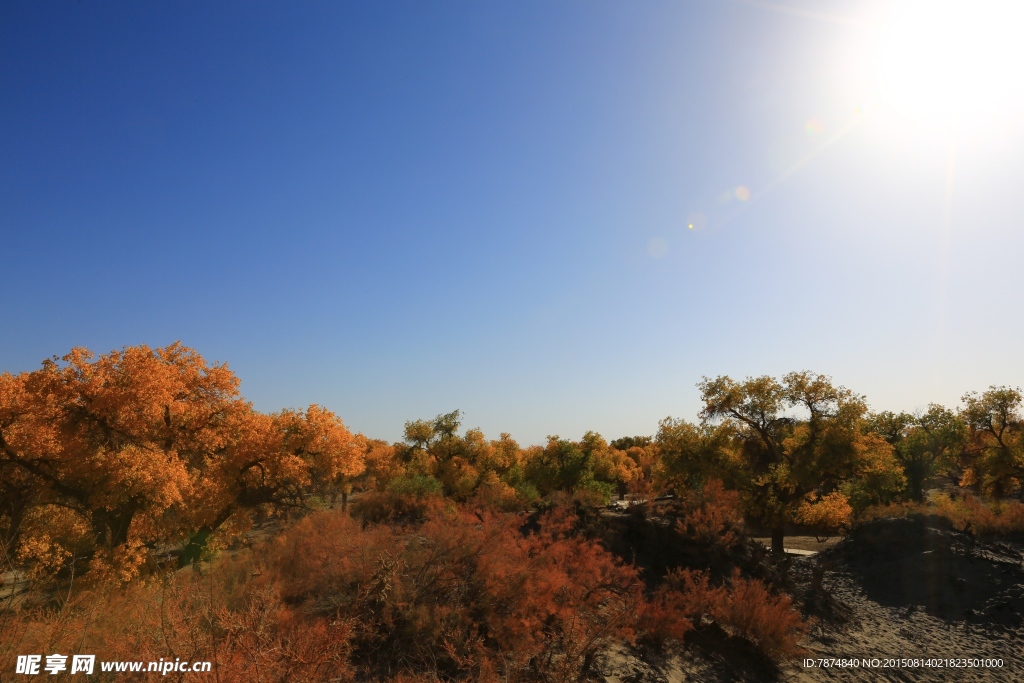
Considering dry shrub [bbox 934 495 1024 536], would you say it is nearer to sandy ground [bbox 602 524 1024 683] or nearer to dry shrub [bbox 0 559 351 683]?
sandy ground [bbox 602 524 1024 683]

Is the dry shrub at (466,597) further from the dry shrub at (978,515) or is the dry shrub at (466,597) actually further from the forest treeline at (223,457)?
the dry shrub at (978,515)

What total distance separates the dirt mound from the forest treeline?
2.09 m

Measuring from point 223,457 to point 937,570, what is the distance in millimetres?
28225

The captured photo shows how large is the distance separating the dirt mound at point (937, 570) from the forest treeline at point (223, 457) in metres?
2.09

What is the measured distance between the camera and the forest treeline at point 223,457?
569 inches

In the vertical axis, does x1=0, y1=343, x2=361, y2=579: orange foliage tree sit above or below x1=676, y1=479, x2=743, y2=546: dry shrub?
above

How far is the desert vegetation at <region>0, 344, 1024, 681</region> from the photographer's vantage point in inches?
320

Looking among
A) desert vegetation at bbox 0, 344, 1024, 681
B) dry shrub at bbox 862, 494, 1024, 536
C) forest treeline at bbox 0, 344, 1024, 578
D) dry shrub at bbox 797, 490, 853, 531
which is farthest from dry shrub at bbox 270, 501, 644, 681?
dry shrub at bbox 862, 494, 1024, 536

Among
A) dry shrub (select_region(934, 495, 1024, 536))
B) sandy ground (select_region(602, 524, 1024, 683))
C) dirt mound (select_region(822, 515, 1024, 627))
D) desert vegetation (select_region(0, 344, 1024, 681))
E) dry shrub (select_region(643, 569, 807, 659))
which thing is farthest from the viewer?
dry shrub (select_region(934, 495, 1024, 536))

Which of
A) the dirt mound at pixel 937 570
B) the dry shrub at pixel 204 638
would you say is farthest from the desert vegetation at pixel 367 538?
the dirt mound at pixel 937 570

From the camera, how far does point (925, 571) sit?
1705 cm

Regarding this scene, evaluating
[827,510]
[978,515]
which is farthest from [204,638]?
[978,515]

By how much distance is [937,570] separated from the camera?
1686 cm

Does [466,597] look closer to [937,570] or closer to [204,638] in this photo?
[204,638]
